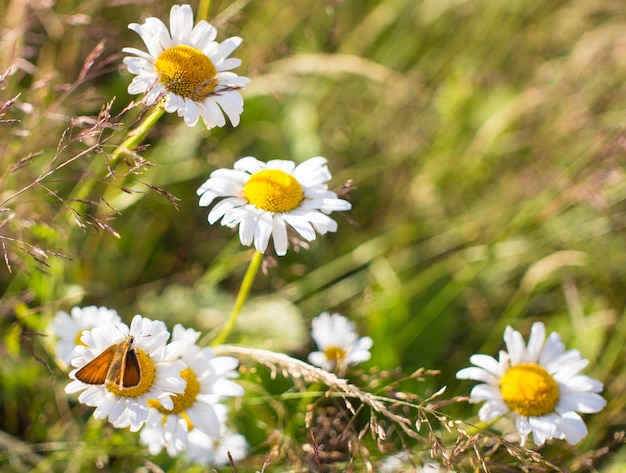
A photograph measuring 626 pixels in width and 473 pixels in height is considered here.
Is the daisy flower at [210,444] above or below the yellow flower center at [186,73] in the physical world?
below

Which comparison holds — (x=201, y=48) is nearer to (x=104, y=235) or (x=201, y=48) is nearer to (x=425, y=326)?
(x=104, y=235)

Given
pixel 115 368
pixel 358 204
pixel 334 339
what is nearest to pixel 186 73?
pixel 115 368

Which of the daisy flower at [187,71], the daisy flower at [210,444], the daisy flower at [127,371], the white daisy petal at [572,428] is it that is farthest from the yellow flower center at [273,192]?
the white daisy petal at [572,428]

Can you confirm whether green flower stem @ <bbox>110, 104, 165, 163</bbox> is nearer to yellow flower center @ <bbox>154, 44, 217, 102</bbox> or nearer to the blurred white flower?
yellow flower center @ <bbox>154, 44, 217, 102</bbox>

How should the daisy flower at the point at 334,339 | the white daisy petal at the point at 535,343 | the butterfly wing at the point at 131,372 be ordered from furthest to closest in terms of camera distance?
the daisy flower at the point at 334,339 < the white daisy petal at the point at 535,343 < the butterfly wing at the point at 131,372

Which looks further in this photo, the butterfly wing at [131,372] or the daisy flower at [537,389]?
the daisy flower at [537,389]

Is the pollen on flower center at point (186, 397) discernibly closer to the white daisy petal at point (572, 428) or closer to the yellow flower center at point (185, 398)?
the yellow flower center at point (185, 398)

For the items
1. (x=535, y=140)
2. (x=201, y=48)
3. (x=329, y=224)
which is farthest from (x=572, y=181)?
(x=201, y=48)

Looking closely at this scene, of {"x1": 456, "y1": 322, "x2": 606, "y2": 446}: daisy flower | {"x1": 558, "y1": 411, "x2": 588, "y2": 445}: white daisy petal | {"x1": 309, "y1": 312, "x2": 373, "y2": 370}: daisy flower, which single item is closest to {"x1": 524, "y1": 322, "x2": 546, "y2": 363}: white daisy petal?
Answer: {"x1": 456, "y1": 322, "x2": 606, "y2": 446}: daisy flower
